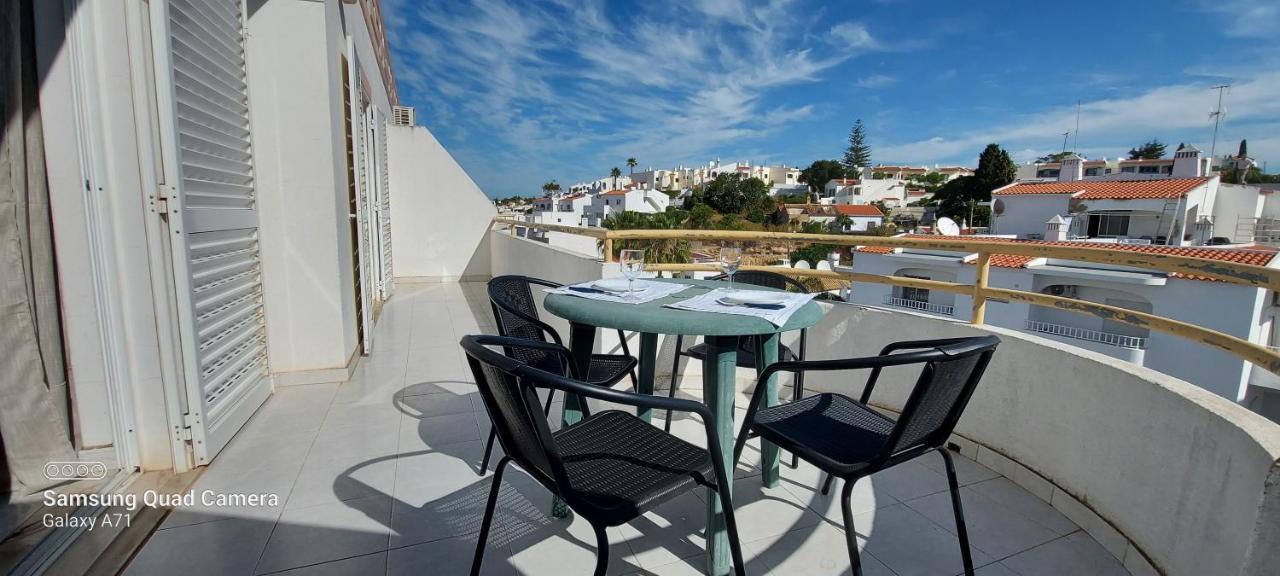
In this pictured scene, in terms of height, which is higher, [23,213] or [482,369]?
[23,213]

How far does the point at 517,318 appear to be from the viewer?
1.97 metres

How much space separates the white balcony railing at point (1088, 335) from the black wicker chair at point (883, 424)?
13304 mm

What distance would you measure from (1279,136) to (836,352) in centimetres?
4159

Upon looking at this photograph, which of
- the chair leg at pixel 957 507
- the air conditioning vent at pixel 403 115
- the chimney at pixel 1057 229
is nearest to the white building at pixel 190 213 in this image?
the chair leg at pixel 957 507

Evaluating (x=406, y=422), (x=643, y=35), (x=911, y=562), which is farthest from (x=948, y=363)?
(x=643, y=35)

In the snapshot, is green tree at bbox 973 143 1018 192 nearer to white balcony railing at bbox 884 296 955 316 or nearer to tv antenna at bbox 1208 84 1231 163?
tv antenna at bbox 1208 84 1231 163

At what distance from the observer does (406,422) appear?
242 centimetres

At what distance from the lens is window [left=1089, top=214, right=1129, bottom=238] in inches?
805

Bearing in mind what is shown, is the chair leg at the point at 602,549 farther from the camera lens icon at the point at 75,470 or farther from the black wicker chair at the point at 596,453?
the camera lens icon at the point at 75,470

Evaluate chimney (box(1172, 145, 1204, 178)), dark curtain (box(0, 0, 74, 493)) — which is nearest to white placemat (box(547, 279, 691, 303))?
dark curtain (box(0, 0, 74, 493))

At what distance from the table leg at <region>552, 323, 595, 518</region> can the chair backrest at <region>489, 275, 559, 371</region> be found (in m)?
0.16

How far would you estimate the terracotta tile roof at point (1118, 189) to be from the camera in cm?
1931

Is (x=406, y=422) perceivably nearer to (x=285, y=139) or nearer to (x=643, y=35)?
(x=285, y=139)

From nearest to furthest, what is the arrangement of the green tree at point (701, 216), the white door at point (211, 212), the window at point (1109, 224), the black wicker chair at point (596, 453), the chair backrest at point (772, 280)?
the black wicker chair at point (596, 453), the white door at point (211, 212), the chair backrest at point (772, 280), the window at point (1109, 224), the green tree at point (701, 216)
